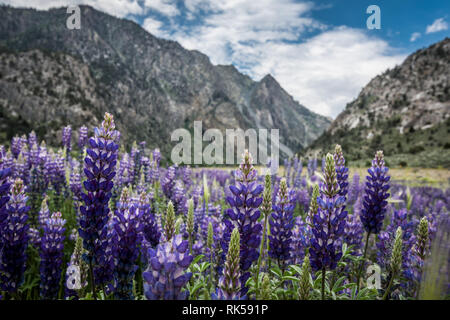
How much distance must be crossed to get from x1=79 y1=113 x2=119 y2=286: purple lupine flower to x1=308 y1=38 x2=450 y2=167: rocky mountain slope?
183ft

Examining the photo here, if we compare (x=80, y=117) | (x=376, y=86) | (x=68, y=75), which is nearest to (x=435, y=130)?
(x=376, y=86)

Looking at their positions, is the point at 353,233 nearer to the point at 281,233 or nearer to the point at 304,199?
the point at 281,233

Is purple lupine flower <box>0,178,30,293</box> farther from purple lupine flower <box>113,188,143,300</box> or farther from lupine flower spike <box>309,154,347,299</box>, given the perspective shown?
lupine flower spike <box>309,154,347,299</box>

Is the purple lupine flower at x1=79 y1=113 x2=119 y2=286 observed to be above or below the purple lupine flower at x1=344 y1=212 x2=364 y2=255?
above

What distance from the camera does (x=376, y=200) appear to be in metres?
3.74

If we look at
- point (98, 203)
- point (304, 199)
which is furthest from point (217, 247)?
point (304, 199)

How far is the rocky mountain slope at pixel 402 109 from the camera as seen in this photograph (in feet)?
207

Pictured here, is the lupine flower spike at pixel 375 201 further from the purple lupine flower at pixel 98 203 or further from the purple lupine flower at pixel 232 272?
the purple lupine flower at pixel 98 203

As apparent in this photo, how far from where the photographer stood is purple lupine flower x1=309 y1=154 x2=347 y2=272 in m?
2.54

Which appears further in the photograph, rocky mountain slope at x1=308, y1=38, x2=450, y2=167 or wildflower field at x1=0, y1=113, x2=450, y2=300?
rocky mountain slope at x1=308, y1=38, x2=450, y2=167

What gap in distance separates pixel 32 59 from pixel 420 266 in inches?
5563

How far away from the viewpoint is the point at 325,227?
2.57 meters

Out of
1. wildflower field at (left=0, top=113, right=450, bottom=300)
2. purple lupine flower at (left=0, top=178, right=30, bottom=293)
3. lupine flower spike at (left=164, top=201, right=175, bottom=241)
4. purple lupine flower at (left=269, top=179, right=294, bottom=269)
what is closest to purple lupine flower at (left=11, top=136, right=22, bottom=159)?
wildflower field at (left=0, top=113, right=450, bottom=300)
